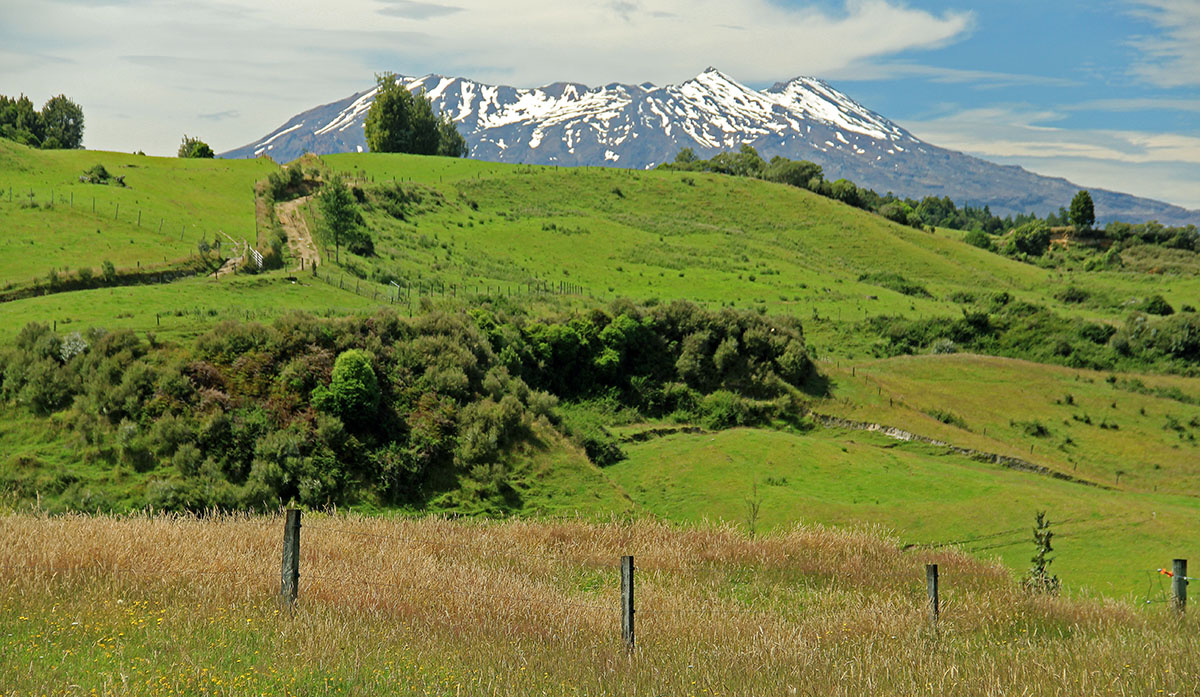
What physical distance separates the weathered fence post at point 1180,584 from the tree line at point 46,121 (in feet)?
395

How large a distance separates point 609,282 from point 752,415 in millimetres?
29131

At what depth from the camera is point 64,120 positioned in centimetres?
13025

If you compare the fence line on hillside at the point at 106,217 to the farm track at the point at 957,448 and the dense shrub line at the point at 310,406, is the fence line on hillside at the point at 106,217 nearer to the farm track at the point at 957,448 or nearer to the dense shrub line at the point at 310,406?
the dense shrub line at the point at 310,406

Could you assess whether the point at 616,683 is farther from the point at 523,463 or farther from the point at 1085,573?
the point at 523,463

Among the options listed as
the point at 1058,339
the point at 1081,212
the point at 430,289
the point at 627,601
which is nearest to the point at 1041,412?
the point at 1058,339

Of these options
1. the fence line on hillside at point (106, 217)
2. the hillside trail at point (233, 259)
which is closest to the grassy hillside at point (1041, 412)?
the hillside trail at point (233, 259)

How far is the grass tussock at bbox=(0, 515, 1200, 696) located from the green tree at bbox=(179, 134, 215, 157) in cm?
10932

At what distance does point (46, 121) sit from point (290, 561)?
5598 inches

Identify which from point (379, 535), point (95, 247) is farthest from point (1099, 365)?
point (95, 247)

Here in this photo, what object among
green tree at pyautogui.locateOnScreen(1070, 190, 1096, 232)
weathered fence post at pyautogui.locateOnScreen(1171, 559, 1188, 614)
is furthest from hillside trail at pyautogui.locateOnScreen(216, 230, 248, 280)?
green tree at pyautogui.locateOnScreen(1070, 190, 1096, 232)

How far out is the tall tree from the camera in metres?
114

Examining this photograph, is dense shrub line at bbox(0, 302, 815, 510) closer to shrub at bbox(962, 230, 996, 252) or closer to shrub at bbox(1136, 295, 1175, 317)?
shrub at bbox(1136, 295, 1175, 317)

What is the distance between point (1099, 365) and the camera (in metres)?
60.7

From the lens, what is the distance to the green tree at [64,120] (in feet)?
410
